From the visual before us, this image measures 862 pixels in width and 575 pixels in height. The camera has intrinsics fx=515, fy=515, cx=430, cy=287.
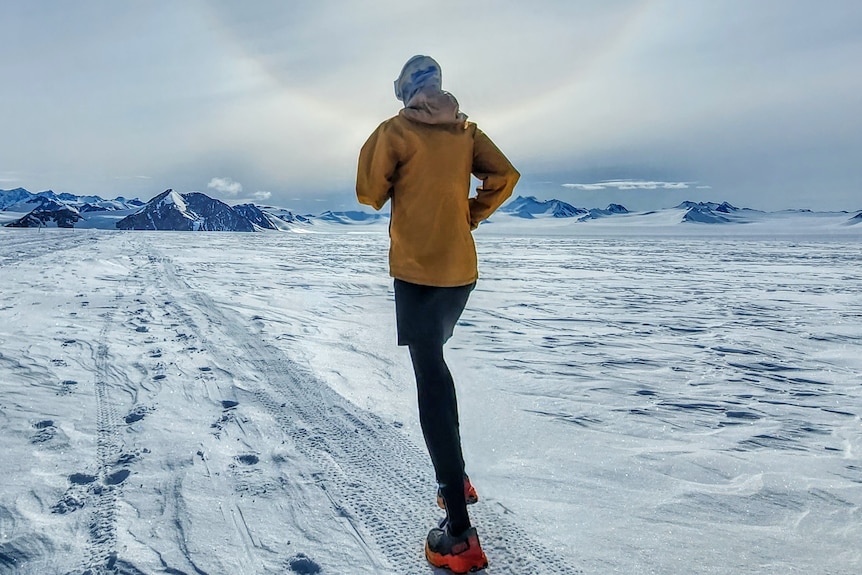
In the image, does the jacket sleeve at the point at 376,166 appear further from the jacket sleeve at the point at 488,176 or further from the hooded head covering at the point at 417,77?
the jacket sleeve at the point at 488,176

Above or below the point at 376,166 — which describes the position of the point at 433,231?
below

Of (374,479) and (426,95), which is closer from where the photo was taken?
(426,95)

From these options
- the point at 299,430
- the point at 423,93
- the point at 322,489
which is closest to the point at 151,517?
the point at 322,489

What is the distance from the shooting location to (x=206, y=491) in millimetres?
2270

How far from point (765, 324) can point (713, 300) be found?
227 cm

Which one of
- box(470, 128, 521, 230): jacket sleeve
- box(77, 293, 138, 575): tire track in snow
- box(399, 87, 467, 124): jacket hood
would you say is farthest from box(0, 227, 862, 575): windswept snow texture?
box(399, 87, 467, 124): jacket hood

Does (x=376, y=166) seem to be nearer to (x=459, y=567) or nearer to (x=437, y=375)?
(x=437, y=375)

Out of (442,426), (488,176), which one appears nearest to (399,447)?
(442,426)

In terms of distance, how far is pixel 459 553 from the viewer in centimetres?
180

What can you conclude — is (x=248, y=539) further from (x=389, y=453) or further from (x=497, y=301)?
(x=497, y=301)

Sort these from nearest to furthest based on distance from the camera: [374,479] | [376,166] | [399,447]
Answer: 1. [376,166]
2. [374,479]
3. [399,447]

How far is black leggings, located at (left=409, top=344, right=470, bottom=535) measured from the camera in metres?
1.84

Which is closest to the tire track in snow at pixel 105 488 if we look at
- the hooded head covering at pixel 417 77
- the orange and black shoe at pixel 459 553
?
the orange and black shoe at pixel 459 553

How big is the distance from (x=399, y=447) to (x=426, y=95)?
1820 mm
